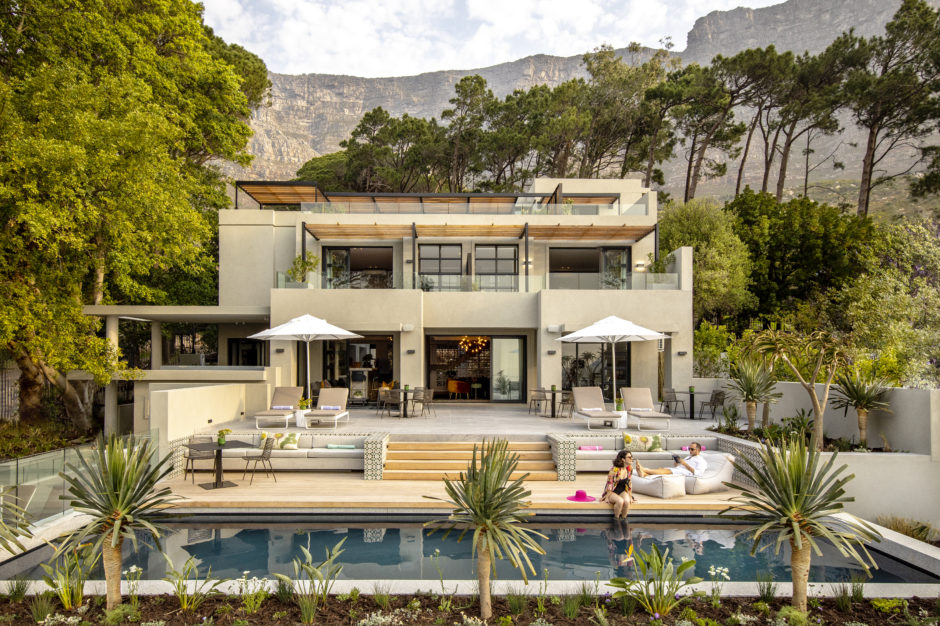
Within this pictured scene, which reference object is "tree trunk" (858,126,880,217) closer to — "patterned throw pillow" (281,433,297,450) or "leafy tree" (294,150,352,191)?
"leafy tree" (294,150,352,191)

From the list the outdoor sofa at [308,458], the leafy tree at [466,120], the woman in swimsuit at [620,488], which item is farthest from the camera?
the leafy tree at [466,120]

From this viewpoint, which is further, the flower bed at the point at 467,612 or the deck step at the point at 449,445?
the deck step at the point at 449,445

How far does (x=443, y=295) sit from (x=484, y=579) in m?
13.3

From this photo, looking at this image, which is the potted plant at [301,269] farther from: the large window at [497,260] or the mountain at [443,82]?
the mountain at [443,82]

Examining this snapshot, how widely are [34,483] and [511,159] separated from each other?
94.5ft

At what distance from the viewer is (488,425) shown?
1274 centimetres

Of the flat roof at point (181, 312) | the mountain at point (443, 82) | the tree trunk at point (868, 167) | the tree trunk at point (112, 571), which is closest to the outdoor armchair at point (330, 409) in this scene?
the flat roof at point (181, 312)

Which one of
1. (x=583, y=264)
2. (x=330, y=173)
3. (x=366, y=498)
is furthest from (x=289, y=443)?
(x=330, y=173)

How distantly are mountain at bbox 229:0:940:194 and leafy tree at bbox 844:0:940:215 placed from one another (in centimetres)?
3834

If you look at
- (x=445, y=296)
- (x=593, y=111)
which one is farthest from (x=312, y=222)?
(x=593, y=111)

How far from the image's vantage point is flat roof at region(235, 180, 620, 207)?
19656 mm

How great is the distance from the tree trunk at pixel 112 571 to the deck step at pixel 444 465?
571 cm

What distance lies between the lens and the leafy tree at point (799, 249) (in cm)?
2402

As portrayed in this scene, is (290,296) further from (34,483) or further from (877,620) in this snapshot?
(877,620)
